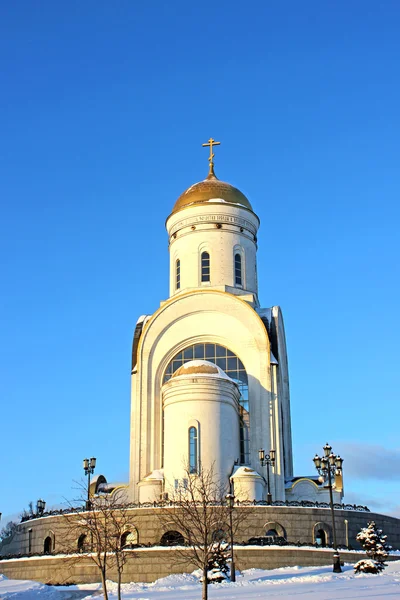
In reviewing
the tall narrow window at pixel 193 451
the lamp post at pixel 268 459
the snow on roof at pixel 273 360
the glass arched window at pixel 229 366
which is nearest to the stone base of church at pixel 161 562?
the lamp post at pixel 268 459

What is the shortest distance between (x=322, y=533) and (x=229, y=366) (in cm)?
1023

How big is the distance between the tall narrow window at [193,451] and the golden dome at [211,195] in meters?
14.5

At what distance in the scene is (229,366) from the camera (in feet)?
127

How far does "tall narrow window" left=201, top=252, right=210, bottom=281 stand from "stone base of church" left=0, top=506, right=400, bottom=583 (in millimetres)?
15298

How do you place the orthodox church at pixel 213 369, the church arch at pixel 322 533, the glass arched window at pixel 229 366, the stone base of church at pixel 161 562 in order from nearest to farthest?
the stone base of church at pixel 161 562, the church arch at pixel 322 533, the orthodox church at pixel 213 369, the glass arched window at pixel 229 366

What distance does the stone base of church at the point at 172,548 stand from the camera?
89.8ft

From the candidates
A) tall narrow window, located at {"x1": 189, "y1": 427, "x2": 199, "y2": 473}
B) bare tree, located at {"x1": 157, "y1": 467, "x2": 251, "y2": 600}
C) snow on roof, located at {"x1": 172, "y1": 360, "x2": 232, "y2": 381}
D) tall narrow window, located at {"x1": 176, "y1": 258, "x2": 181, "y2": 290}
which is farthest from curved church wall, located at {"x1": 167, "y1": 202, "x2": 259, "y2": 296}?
bare tree, located at {"x1": 157, "y1": 467, "x2": 251, "y2": 600}

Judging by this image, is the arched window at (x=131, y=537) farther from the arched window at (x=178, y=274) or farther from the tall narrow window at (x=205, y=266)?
the arched window at (x=178, y=274)

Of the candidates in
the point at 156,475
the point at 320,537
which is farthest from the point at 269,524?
the point at 156,475

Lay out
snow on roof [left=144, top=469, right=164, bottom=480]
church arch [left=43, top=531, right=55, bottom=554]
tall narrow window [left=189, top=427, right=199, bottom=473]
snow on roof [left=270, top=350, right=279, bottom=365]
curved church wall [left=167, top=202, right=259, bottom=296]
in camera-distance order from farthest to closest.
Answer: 1. curved church wall [left=167, top=202, right=259, bottom=296]
2. snow on roof [left=270, top=350, right=279, bottom=365]
3. snow on roof [left=144, top=469, right=164, bottom=480]
4. tall narrow window [left=189, top=427, right=199, bottom=473]
5. church arch [left=43, top=531, right=55, bottom=554]

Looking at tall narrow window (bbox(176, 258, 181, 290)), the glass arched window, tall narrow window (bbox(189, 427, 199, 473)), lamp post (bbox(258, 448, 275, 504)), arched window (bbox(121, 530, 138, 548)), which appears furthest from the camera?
tall narrow window (bbox(176, 258, 181, 290))

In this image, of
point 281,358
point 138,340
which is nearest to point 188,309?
point 138,340

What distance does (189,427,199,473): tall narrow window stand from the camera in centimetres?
3331

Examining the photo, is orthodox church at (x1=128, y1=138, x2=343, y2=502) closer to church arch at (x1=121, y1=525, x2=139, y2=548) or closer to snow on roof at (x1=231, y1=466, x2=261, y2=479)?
snow on roof at (x1=231, y1=466, x2=261, y2=479)
